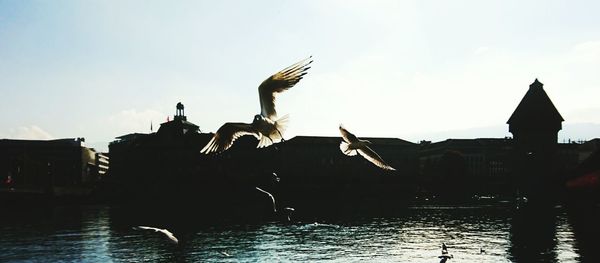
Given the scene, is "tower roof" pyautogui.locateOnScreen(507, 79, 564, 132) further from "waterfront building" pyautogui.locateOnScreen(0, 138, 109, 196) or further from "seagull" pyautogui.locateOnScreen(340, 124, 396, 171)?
"seagull" pyautogui.locateOnScreen(340, 124, 396, 171)

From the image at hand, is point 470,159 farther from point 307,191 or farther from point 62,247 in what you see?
point 62,247

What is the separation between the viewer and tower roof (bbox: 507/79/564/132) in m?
117

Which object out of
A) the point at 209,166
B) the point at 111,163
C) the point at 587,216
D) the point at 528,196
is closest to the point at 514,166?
the point at 528,196

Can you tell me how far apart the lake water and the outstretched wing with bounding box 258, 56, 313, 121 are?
98.2 feet

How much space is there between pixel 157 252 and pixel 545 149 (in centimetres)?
8897

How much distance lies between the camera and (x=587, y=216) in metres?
76.2

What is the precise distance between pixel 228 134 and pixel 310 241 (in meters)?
40.0

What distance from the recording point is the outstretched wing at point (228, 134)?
1405 cm

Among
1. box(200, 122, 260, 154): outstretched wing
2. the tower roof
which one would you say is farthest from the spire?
box(200, 122, 260, 154): outstretched wing

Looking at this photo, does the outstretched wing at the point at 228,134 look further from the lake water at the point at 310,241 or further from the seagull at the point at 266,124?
the lake water at the point at 310,241

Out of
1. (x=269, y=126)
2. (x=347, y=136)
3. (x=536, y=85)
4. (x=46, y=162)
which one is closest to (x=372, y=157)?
(x=347, y=136)

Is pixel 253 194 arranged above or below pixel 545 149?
below

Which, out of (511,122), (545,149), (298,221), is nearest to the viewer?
(298,221)

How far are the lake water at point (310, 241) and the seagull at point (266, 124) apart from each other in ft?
96.6
